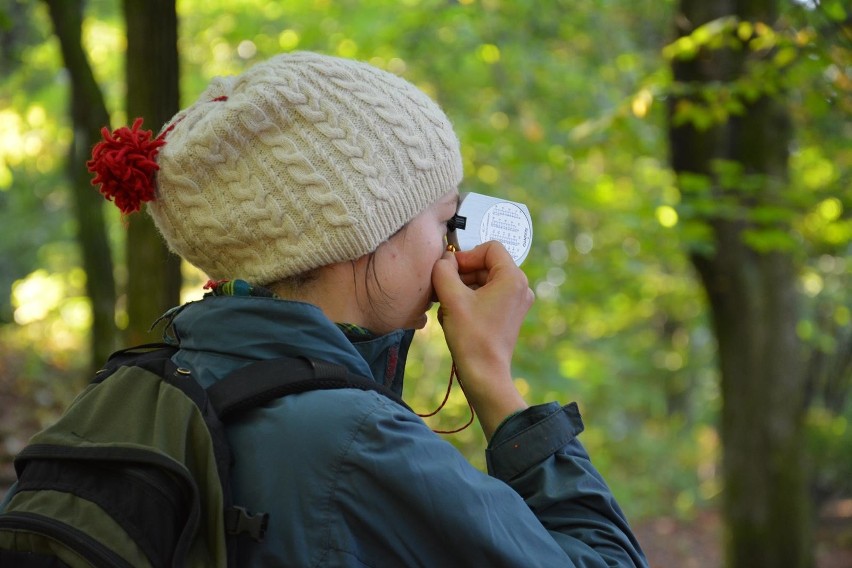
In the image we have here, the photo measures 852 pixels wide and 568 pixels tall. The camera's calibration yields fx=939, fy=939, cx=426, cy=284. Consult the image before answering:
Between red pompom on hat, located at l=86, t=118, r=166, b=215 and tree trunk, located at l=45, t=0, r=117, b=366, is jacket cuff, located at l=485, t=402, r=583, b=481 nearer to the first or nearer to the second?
red pompom on hat, located at l=86, t=118, r=166, b=215

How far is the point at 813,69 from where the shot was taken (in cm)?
438

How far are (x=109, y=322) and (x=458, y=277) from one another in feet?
11.1

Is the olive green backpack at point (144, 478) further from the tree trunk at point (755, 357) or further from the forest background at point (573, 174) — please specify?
the tree trunk at point (755, 357)

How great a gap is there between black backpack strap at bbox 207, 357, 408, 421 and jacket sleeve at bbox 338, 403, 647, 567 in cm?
9

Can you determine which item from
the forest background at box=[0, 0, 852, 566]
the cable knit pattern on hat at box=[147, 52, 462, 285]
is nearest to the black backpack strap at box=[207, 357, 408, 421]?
the cable knit pattern on hat at box=[147, 52, 462, 285]

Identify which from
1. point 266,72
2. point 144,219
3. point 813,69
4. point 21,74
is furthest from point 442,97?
point 266,72

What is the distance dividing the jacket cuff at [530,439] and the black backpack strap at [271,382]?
0.27 m

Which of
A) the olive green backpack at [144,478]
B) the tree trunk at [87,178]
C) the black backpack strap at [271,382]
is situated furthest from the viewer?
the tree trunk at [87,178]

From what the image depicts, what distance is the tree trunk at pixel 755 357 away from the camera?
6707 mm

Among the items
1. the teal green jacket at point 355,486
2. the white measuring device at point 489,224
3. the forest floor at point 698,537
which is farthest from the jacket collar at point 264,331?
the forest floor at point 698,537

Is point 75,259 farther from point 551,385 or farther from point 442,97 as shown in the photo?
point 551,385

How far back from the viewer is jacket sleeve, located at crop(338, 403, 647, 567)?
127cm

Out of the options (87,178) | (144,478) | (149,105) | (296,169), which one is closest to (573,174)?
(87,178)

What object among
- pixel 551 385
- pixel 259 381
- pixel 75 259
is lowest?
pixel 75 259
